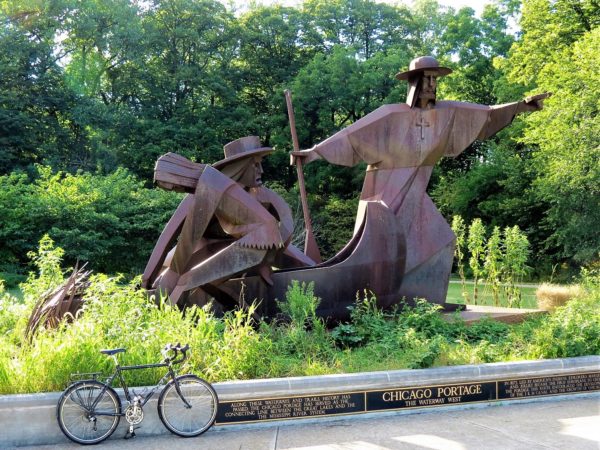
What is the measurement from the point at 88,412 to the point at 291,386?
1.80m

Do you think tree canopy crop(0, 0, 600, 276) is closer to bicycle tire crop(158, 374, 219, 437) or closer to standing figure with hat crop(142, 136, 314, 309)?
standing figure with hat crop(142, 136, 314, 309)

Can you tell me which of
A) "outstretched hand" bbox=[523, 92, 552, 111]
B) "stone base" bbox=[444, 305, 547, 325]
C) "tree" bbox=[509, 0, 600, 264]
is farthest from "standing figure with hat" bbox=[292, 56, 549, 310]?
"tree" bbox=[509, 0, 600, 264]

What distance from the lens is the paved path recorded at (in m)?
5.20

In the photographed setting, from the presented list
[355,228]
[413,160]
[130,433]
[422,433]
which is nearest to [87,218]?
[355,228]

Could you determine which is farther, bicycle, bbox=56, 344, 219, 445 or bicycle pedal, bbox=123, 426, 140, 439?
bicycle pedal, bbox=123, 426, 140, 439

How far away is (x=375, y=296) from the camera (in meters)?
9.00

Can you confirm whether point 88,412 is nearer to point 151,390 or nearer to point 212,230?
point 151,390

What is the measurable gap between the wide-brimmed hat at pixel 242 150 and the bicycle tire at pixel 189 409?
13.6ft

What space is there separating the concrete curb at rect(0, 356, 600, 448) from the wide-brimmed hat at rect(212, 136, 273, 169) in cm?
391

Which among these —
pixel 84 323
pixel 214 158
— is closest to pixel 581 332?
pixel 84 323

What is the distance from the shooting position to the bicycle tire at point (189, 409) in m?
5.45

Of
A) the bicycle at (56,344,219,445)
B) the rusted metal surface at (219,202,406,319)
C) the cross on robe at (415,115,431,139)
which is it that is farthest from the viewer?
the cross on robe at (415,115,431,139)

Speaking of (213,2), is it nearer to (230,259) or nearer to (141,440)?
(230,259)

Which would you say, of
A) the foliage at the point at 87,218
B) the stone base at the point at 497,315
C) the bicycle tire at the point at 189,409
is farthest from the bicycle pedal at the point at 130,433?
the foliage at the point at 87,218
